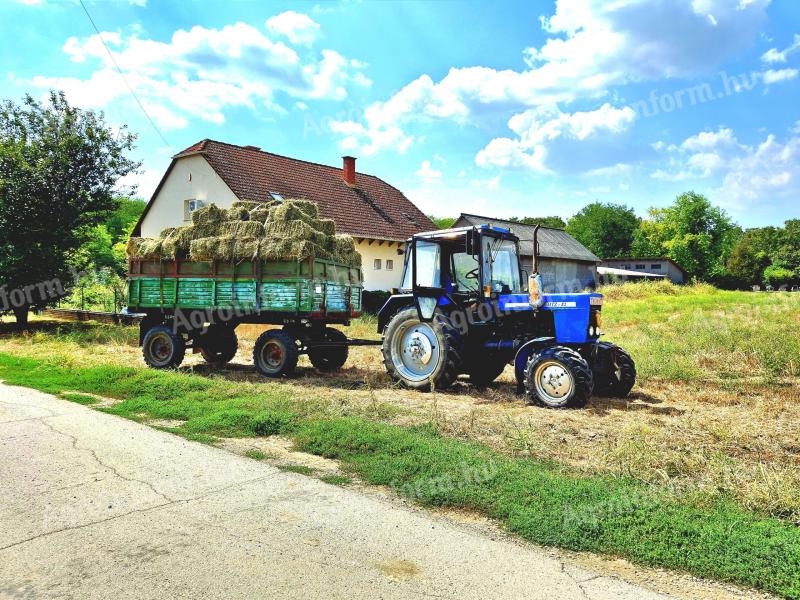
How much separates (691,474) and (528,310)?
4.65 m

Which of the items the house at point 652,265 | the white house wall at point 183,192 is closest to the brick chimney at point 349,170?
the white house wall at point 183,192

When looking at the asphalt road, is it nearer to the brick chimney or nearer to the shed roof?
the brick chimney

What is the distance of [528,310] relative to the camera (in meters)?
9.89

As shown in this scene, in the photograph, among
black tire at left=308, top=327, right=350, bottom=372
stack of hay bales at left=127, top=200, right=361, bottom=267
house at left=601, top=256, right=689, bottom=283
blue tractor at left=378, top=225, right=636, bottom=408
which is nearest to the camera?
blue tractor at left=378, top=225, right=636, bottom=408

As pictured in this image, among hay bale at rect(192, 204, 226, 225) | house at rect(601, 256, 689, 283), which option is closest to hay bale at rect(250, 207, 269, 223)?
A: hay bale at rect(192, 204, 226, 225)

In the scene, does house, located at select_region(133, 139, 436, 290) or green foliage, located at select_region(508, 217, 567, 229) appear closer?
house, located at select_region(133, 139, 436, 290)

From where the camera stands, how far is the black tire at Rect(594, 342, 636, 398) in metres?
9.39

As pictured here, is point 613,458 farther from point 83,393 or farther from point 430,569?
point 83,393

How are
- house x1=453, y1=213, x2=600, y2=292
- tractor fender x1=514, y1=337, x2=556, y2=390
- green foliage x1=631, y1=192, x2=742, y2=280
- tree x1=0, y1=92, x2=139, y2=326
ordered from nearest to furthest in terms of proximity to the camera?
tractor fender x1=514, y1=337, x2=556, y2=390, tree x1=0, y1=92, x2=139, y2=326, house x1=453, y1=213, x2=600, y2=292, green foliage x1=631, y1=192, x2=742, y2=280

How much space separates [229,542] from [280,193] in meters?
22.5

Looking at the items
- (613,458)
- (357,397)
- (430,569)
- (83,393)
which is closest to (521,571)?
(430,569)

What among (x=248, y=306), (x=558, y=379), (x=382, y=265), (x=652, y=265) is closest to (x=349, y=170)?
(x=382, y=265)

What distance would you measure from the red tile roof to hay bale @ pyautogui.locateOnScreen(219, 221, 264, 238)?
11.9m

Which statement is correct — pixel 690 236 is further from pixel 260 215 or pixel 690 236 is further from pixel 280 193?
pixel 260 215
